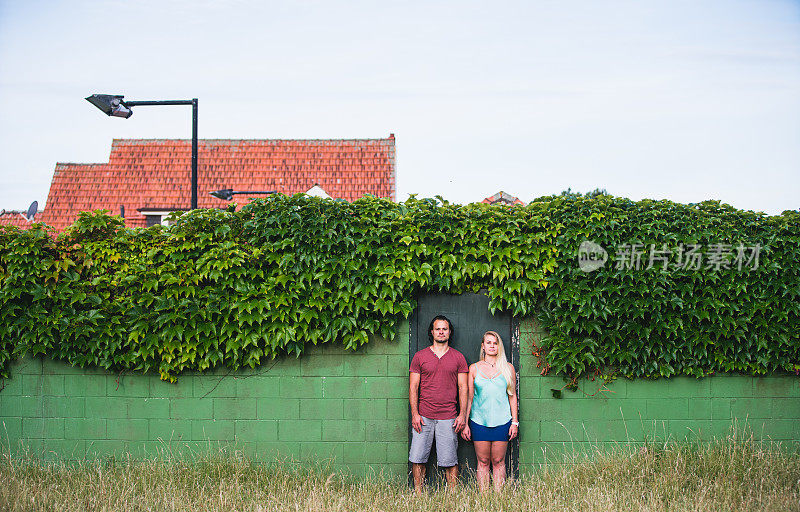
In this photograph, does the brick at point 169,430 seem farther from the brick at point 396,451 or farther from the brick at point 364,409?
the brick at point 396,451

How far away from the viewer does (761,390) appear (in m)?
5.69

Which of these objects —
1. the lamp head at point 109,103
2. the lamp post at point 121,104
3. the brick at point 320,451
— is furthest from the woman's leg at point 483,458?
the lamp head at point 109,103

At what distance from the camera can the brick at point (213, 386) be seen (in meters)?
5.67

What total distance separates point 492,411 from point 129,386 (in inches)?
137

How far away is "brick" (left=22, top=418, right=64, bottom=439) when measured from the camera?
18.7ft

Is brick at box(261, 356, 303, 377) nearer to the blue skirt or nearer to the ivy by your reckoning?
the ivy

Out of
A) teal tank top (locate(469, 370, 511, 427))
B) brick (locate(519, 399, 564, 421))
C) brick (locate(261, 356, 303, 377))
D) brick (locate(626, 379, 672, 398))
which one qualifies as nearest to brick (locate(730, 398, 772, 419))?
brick (locate(626, 379, 672, 398))

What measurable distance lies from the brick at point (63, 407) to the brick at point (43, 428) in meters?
0.06

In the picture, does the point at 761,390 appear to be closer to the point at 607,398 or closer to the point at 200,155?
the point at 607,398

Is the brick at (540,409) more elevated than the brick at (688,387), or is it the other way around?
the brick at (688,387)

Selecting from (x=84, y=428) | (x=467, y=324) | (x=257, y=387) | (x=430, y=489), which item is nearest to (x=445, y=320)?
(x=467, y=324)

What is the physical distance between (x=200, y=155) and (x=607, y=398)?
1416 centimetres

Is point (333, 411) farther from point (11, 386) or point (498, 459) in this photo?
point (11, 386)

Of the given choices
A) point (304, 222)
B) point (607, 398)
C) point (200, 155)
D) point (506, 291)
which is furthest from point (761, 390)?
point (200, 155)
